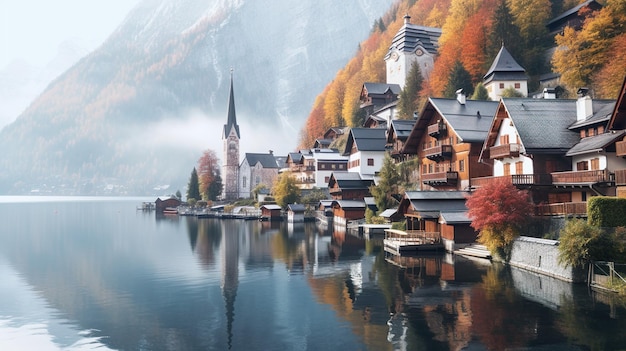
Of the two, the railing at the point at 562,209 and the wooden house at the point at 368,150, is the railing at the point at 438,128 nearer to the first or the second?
the railing at the point at 562,209

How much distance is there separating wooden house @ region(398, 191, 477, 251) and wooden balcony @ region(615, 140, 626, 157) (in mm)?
12858

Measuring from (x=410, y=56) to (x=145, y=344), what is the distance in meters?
100

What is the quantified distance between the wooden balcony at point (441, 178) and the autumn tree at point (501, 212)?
45.4 ft

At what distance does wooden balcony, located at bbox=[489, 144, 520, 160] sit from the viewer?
39969 mm

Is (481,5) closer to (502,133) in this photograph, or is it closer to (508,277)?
(502,133)

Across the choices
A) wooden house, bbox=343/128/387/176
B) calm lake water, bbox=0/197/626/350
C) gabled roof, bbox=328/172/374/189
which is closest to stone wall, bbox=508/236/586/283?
calm lake water, bbox=0/197/626/350

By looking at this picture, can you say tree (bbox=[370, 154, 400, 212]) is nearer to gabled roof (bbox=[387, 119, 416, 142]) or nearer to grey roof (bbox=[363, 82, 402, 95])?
gabled roof (bbox=[387, 119, 416, 142])

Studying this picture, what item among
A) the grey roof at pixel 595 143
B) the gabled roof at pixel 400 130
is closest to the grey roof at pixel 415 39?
the gabled roof at pixel 400 130

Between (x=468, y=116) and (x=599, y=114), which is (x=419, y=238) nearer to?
(x=468, y=116)

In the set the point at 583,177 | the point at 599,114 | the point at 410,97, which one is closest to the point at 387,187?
the point at 599,114

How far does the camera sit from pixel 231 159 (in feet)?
509

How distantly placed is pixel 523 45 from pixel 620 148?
170 ft

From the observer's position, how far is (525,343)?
756 inches

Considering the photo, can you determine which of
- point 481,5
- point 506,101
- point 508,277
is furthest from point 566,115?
point 481,5
